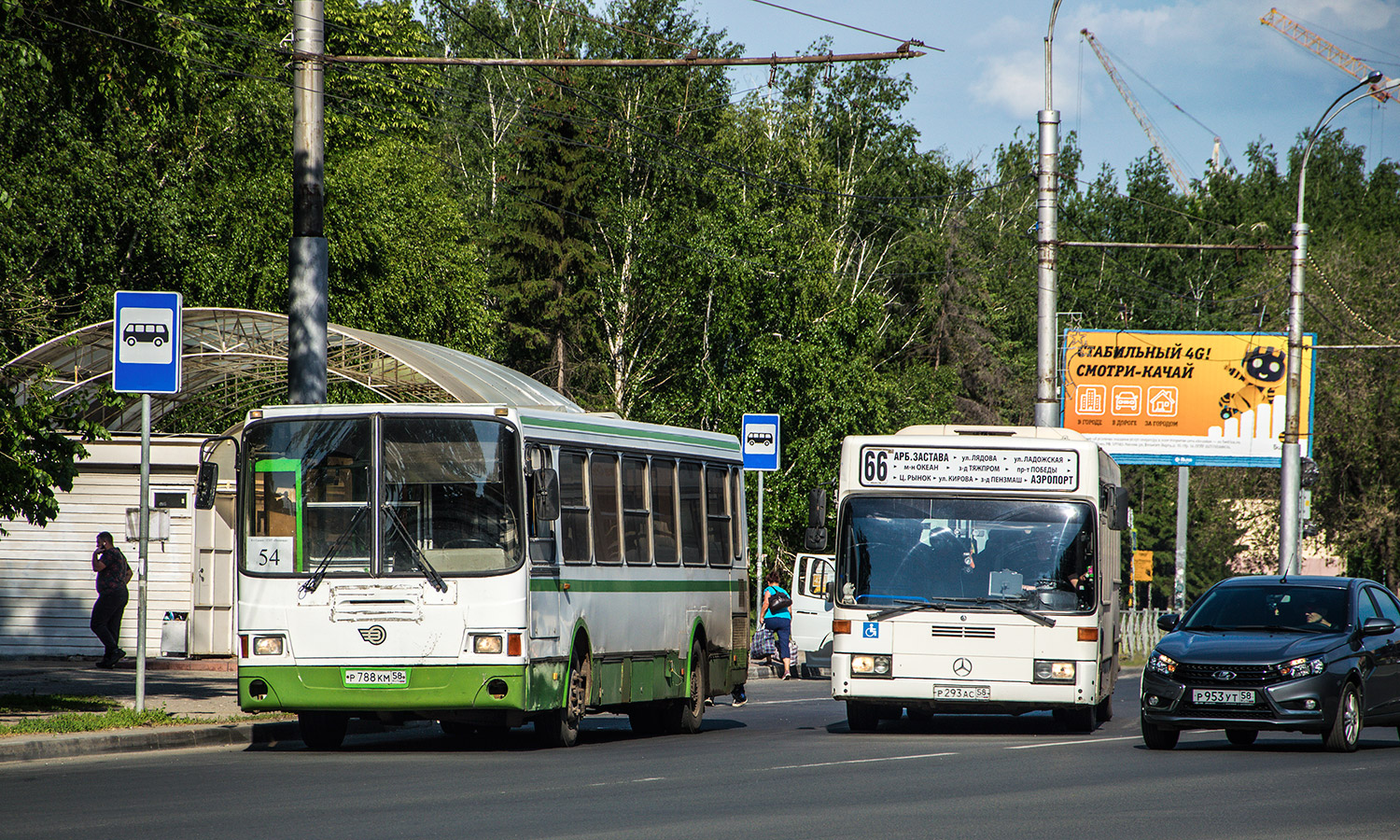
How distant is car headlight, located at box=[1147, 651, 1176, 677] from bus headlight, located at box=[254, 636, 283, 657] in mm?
7416

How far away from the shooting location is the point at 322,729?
16.3 meters

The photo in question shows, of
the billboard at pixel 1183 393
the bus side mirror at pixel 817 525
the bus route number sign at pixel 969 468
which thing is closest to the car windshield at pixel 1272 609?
the bus route number sign at pixel 969 468

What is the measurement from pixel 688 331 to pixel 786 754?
124 feet

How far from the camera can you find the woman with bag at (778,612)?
30.4 metres

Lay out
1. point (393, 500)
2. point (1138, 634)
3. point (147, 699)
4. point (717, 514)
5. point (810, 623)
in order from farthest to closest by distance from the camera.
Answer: point (1138, 634) < point (810, 623) < point (717, 514) < point (147, 699) < point (393, 500)

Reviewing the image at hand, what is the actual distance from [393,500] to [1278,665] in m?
7.59

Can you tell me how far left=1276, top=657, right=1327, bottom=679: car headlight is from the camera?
1603 centimetres

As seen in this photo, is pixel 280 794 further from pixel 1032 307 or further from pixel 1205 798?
pixel 1032 307

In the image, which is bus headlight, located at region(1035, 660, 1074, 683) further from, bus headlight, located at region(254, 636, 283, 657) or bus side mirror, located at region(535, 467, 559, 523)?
bus headlight, located at region(254, 636, 283, 657)

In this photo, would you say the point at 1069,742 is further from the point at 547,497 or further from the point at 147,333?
the point at 147,333

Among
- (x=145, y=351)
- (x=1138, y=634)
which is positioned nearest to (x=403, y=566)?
(x=145, y=351)

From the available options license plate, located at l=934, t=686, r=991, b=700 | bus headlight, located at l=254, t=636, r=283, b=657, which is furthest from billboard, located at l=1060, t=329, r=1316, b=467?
bus headlight, located at l=254, t=636, r=283, b=657

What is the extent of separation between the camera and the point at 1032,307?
79062 millimetres

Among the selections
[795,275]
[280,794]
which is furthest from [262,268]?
[280,794]
